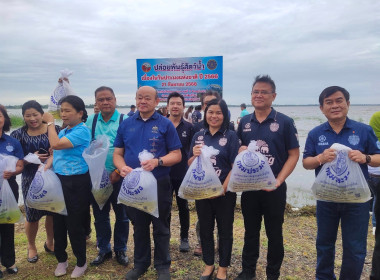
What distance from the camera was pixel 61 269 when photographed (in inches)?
127

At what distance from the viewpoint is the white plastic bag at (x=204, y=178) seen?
270 cm

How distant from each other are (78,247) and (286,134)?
252 cm

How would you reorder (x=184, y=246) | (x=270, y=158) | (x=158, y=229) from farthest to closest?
1. (x=184, y=246)
2. (x=158, y=229)
3. (x=270, y=158)

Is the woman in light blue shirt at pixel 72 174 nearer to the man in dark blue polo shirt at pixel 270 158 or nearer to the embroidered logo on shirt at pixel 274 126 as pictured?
the man in dark blue polo shirt at pixel 270 158

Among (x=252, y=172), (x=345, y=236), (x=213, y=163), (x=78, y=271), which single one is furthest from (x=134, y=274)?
(x=345, y=236)

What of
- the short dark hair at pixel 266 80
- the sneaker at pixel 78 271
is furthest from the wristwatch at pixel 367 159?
the sneaker at pixel 78 271

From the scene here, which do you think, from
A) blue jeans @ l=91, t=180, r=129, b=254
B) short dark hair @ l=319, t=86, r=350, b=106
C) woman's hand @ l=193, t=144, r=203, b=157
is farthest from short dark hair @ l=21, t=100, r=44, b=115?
short dark hair @ l=319, t=86, r=350, b=106

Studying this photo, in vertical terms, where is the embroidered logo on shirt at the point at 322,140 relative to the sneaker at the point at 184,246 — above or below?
above

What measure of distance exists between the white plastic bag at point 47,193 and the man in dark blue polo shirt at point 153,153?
2.20 ft

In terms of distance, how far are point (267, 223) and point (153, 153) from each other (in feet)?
4.36

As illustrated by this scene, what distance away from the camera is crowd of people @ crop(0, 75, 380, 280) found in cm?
256

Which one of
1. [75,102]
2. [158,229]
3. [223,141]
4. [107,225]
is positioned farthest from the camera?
[107,225]

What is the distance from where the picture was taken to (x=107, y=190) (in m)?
3.24

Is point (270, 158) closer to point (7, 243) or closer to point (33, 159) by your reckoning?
point (33, 159)
